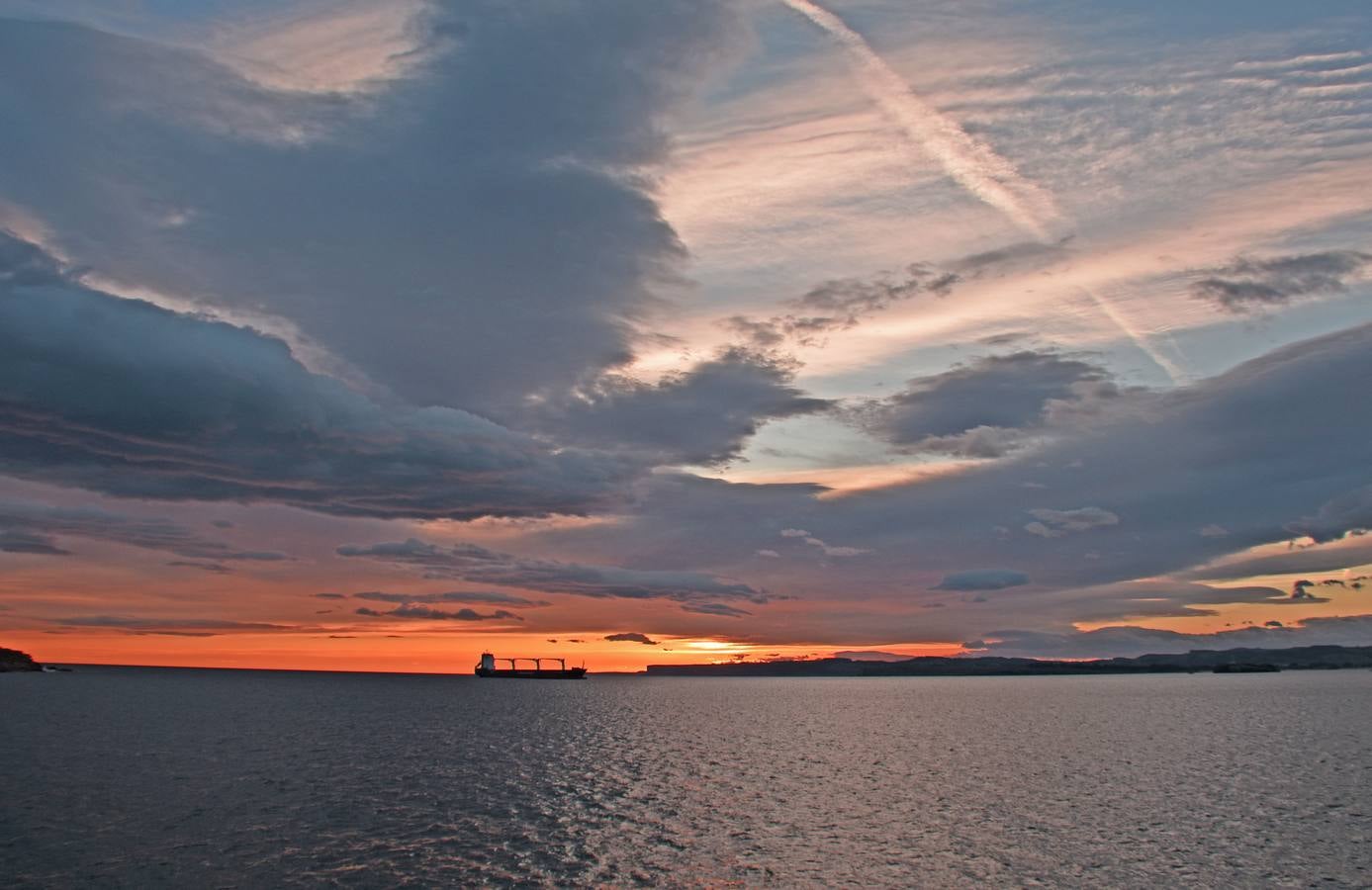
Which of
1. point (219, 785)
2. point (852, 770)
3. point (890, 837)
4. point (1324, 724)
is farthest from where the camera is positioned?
point (1324, 724)

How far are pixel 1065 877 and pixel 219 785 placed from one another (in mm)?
73156

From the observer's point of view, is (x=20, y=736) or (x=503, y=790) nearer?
A: (x=503, y=790)

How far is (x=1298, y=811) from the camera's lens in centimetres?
7675

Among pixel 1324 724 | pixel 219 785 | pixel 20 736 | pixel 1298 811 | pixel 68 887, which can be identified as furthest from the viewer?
pixel 1324 724

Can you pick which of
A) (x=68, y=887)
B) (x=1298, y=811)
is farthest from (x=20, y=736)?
(x=1298, y=811)

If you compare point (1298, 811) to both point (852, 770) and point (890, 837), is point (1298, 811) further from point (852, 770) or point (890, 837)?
point (852, 770)

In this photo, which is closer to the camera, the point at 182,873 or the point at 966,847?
the point at 182,873

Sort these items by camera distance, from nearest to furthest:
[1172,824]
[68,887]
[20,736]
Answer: [68,887] < [1172,824] < [20,736]

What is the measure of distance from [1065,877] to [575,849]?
99.3 feet

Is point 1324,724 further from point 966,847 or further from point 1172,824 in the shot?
point 966,847

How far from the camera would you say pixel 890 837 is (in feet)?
220

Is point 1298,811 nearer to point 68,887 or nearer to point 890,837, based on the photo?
point 890,837

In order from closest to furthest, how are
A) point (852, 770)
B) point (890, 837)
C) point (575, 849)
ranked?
point (575, 849), point (890, 837), point (852, 770)

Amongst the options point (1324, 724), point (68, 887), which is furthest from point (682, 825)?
point (1324, 724)
